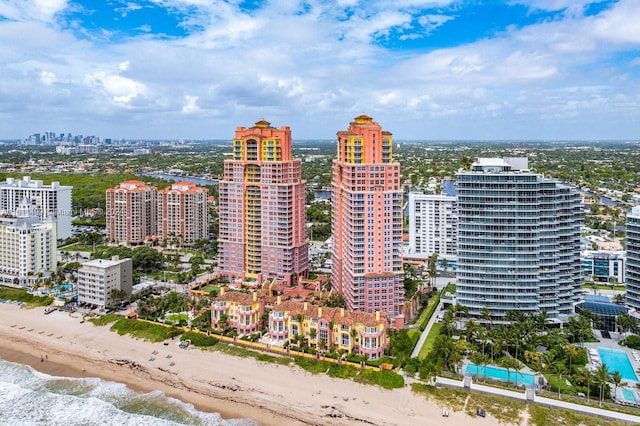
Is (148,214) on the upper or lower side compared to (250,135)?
lower

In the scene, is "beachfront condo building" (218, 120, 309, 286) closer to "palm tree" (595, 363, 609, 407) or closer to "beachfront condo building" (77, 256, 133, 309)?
"beachfront condo building" (77, 256, 133, 309)

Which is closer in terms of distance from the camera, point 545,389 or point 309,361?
point 545,389

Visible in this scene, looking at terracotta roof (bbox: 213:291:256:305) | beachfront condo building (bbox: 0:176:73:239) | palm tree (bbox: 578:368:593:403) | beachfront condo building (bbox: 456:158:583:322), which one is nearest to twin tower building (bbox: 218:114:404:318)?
beachfront condo building (bbox: 456:158:583:322)

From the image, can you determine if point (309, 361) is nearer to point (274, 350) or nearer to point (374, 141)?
point (274, 350)

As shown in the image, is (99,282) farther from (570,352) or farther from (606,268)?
(606,268)

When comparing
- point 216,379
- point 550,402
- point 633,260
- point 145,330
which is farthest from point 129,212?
point 633,260

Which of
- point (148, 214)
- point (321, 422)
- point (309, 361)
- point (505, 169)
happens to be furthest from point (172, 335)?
point (148, 214)
